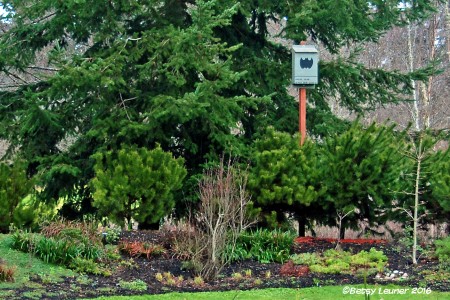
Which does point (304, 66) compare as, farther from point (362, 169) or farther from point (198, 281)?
point (198, 281)

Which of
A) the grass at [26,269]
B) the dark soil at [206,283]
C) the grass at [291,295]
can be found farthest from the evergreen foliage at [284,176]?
the grass at [26,269]

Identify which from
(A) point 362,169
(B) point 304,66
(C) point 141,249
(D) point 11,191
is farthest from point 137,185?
(B) point 304,66

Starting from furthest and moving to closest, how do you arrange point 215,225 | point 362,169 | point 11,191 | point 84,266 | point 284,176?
point 284,176, point 11,191, point 362,169, point 215,225, point 84,266

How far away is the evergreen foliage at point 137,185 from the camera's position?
1115cm

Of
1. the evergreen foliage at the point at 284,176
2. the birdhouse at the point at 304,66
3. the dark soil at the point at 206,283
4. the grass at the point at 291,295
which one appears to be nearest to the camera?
the grass at the point at 291,295

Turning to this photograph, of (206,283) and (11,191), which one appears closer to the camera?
(206,283)

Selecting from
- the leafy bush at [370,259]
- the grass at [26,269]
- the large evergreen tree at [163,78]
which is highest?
the large evergreen tree at [163,78]

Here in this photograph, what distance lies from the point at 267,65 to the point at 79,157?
4.24 m

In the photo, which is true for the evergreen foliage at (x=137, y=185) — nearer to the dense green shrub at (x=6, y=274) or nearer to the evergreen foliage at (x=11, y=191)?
the evergreen foliage at (x=11, y=191)

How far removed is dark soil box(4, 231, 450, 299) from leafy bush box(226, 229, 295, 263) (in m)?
0.16

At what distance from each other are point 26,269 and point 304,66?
6501 millimetres

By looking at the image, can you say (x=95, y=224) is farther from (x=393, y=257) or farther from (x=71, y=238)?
(x=393, y=257)

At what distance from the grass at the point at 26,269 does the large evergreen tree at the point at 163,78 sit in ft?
10.8

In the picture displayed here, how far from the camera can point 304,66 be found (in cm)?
1261
